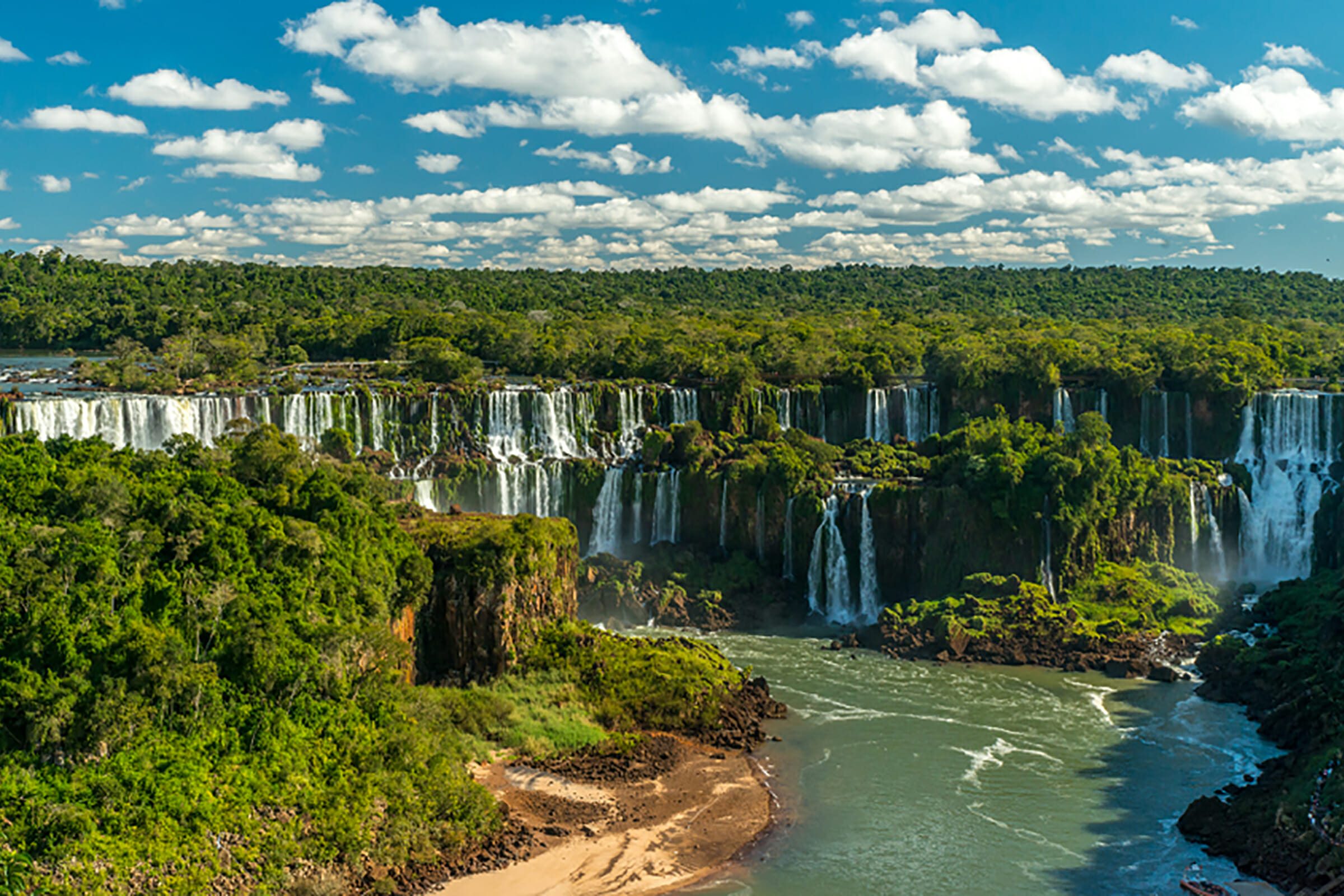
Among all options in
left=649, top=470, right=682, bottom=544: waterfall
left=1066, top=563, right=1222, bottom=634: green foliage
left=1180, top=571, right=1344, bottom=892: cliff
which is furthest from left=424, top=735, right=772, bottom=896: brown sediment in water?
left=649, top=470, right=682, bottom=544: waterfall

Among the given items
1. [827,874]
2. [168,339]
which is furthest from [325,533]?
[168,339]

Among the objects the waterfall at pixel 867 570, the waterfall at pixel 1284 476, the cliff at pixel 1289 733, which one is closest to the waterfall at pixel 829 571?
the waterfall at pixel 867 570

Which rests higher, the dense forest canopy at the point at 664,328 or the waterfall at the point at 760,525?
the dense forest canopy at the point at 664,328

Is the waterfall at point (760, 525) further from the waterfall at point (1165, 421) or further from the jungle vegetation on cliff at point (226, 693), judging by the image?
the waterfall at point (1165, 421)

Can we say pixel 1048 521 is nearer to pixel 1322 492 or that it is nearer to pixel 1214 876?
pixel 1322 492

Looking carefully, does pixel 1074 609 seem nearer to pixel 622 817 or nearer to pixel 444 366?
pixel 622 817

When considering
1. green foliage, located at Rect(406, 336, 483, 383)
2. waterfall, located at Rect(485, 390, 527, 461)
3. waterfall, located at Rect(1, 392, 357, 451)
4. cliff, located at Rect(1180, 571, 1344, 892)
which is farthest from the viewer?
green foliage, located at Rect(406, 336, 483, 383)

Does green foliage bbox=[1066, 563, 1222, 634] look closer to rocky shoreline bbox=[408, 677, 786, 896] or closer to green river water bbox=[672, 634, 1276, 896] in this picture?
green river water bbox=[672, 634, 1276, 896]

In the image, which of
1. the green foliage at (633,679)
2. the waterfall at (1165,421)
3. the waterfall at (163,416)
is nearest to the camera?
the green foliage at (633,679)
